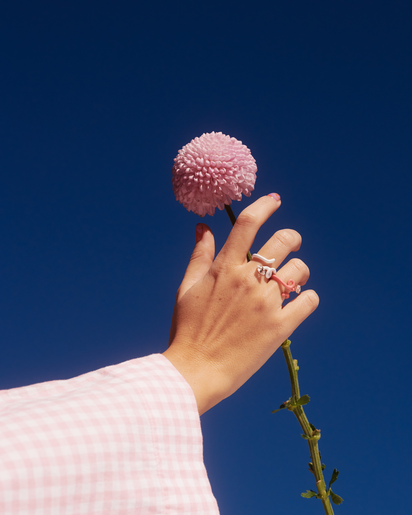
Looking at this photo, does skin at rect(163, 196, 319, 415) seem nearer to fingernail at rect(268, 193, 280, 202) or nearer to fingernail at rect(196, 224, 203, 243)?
fingernail at rect(268, 193, 280, 202)

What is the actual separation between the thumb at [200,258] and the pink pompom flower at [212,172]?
7 cm

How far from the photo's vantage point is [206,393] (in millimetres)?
731

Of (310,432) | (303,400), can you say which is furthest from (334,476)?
(303,400)

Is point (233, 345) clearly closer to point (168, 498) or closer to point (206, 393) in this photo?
point (206, 393)

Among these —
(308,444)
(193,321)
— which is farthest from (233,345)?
(308,444)

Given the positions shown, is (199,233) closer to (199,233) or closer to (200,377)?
(199,233)

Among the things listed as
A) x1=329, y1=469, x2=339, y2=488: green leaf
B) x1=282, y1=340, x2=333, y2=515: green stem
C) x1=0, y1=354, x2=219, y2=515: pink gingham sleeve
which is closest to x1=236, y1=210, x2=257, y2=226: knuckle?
x1=282, y1=340, x2=333, y2=515: green stem

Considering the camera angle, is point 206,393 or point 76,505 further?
point 206,393

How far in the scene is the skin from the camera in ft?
2.56

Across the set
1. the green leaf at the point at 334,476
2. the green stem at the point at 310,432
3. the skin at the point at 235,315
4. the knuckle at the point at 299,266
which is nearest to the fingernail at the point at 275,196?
the skin at the point at 235,315

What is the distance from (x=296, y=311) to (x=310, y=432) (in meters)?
0.32

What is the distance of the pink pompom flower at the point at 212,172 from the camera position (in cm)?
101

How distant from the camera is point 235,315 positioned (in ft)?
2.82

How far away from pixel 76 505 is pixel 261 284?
0.53 m
